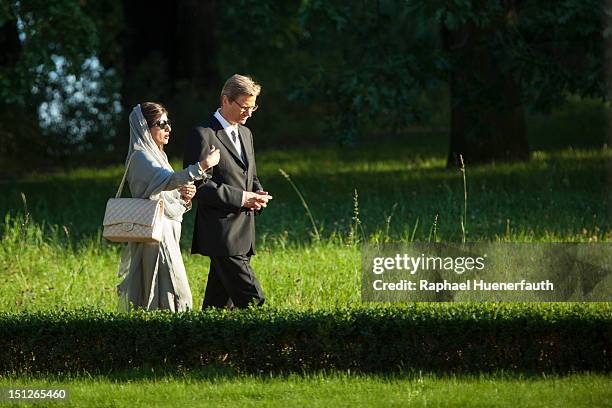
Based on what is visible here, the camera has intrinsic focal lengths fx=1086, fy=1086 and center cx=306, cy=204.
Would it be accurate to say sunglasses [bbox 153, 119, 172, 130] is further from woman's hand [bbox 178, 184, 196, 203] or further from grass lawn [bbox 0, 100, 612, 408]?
grass lawn [bbox 0, 100, 612, 408]

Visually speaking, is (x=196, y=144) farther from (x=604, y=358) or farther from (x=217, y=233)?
(x=604, y=358)

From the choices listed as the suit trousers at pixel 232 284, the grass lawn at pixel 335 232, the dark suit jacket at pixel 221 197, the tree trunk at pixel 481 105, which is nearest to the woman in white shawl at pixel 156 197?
the dark suit jacket at pixel 221 197

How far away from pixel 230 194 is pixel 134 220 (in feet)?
2.28

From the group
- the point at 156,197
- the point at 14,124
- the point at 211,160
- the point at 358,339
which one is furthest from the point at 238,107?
the point at 14,124

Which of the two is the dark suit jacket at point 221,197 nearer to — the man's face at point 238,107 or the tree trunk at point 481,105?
the man's face at point 238,107

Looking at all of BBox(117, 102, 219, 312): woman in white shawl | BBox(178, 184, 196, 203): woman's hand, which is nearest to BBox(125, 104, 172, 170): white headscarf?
BBox(117, 102, 219, 312): woman in white shawl

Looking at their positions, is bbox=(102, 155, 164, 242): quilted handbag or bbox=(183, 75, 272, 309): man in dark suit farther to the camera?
bbox=(183, 75, 272, 309): man in dark suit

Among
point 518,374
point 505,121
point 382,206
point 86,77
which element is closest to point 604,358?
point 518,374

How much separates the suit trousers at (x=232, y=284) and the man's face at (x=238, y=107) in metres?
0.98

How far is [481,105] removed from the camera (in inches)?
693

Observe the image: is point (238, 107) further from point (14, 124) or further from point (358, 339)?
point (14, 124)

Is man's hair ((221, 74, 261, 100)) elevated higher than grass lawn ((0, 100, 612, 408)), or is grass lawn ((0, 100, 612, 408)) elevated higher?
man's hair ((221, 74, 261, 100))

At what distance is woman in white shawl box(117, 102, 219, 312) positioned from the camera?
7.48 metres

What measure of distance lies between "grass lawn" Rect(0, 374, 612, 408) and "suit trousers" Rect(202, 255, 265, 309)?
827 millimetres
